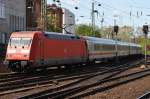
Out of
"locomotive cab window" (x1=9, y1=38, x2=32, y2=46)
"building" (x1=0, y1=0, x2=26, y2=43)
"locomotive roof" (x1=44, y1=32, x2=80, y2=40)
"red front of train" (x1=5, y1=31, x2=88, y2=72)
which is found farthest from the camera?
"building" (x1=0, y1=0, x2=26, y2=43)

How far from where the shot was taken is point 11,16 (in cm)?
6350

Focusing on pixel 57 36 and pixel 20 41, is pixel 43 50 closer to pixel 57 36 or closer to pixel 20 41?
pixel 20 41

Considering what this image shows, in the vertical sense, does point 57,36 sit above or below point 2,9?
below

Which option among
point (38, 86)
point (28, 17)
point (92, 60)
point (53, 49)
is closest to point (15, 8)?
point (28, 17)

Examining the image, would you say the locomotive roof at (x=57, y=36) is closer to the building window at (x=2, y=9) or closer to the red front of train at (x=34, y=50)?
the red front of train at (x=34, y=50)

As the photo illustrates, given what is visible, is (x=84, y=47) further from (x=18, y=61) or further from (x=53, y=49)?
(x=18, y=61)

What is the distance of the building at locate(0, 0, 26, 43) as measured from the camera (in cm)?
5888

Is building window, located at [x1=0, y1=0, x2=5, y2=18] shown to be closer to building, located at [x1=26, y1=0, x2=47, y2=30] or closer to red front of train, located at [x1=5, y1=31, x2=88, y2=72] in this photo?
building, located at [x1=26, y1=0, x2=47, y2=30]

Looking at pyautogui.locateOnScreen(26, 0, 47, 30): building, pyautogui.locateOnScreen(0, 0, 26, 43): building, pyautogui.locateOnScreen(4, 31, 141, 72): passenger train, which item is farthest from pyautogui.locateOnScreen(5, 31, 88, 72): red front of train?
pyautogui.locateOnScreen(26, 0, 47, 30): building

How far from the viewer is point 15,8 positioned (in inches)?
2576

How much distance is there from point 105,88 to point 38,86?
122 inches

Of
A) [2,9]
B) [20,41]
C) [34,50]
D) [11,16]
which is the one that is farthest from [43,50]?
[11,16]

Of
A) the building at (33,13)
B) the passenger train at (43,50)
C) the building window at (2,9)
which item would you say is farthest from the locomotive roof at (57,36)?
the building at (33,13)

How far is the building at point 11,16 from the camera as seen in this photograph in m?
58.9
